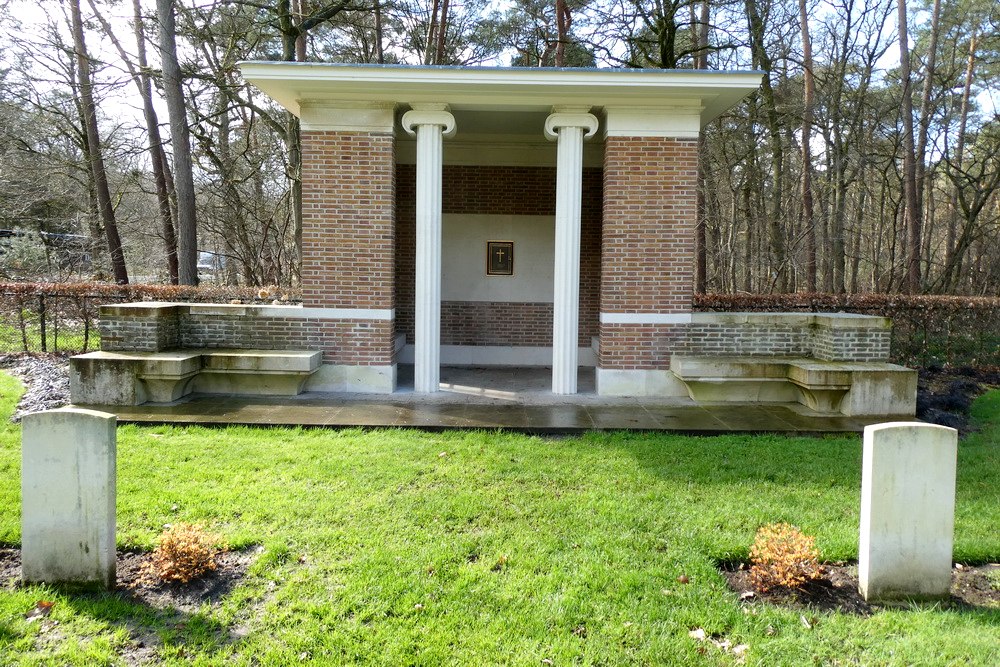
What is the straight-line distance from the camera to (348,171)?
8.28 meters

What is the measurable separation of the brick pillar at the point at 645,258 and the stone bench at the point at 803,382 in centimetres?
46

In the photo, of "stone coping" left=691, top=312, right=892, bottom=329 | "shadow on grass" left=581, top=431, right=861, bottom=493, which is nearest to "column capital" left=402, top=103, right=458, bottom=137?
"stone coping" left=691, top=312, right=892, bottom=329

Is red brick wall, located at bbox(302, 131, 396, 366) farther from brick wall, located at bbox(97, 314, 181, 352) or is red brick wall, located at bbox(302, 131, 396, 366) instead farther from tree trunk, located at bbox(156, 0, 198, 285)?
tree trunk, located at bbox(156, 0, 198, 285)

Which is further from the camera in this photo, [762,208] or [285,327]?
[762,208]

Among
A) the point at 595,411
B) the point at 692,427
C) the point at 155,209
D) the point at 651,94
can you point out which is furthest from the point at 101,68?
the point at 692,427

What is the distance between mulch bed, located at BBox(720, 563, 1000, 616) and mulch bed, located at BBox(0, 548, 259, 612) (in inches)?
112

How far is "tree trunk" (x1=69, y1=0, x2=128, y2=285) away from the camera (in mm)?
15602

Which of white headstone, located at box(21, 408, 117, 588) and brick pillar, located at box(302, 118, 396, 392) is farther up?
brick pillar, located at box(302, 118, 396, 392)

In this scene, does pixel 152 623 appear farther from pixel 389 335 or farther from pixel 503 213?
pixel 503 213

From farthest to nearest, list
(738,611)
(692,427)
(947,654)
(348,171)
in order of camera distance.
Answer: (348,171), (692,427), (738,611), (947,654)

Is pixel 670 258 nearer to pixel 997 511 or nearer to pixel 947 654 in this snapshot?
pixel 997 511

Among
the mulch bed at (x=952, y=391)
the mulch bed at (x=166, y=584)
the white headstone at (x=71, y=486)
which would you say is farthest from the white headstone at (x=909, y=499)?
the mulch bed at (x=952, y=391)

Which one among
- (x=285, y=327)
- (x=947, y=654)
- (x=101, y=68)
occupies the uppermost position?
(x=101, y=68)

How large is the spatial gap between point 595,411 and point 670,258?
2.33m
